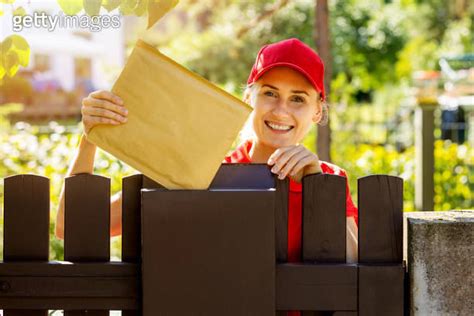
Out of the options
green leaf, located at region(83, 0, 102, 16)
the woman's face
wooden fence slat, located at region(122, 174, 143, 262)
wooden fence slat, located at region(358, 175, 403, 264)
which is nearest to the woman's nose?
the woman's face

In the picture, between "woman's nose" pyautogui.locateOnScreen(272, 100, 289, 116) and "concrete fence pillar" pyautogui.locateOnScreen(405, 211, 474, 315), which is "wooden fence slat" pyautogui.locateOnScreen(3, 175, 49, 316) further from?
"concrete fence pillar" pyautogui.locateOnScreen(405, 211, 474, 315)

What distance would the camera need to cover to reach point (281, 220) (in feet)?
6.31

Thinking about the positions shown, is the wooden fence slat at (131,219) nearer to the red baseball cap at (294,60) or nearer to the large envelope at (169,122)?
the large envelope at (169,122)

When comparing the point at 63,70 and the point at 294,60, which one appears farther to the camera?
the point at 63,70

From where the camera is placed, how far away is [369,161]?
757cm

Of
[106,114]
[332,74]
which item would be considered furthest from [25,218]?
[332,74]

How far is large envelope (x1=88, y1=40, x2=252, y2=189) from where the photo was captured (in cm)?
178

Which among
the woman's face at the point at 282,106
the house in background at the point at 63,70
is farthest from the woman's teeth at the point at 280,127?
the house in background at the point at 63,70

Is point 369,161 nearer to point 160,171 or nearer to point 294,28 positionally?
point 160,171

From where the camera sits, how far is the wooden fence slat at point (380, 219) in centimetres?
193

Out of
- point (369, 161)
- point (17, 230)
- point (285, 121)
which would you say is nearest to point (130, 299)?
point (17, 230)

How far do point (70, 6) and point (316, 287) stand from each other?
3.10 ft

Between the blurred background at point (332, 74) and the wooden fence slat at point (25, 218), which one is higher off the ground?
the blurred background at point (332, 74)

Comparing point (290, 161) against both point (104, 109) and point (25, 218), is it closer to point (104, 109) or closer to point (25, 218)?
point (104, 109)
